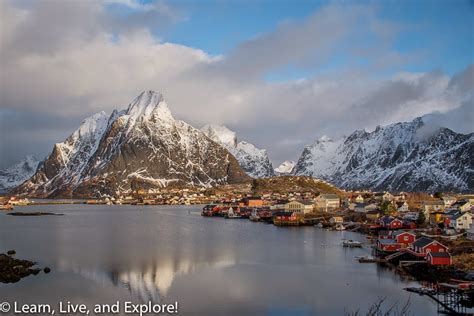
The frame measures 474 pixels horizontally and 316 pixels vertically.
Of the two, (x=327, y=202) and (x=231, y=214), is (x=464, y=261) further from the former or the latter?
(x=231, y=214)

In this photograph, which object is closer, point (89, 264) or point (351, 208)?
point (89, 264)

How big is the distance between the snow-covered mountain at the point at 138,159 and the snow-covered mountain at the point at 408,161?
132 feet

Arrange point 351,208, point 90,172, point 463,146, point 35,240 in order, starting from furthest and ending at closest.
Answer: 1. point 90,172
2. point 463,146
3. point 351,208
4. point 35,240

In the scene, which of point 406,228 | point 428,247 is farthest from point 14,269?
point 406,228

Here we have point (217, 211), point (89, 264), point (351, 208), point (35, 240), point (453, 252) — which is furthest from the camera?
point (217, 211)

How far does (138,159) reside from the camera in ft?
474

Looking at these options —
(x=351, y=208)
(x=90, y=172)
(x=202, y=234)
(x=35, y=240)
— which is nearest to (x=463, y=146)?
(x=351, y=208)

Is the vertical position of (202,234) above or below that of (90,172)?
below

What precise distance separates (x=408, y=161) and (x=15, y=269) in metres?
139

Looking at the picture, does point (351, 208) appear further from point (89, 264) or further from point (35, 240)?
point (89, 264)

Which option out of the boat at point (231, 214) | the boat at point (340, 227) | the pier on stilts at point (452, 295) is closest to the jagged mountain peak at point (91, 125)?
the boat at point (231, 214)

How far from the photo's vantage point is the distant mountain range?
131625 mm

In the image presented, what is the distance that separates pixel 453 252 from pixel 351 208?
32.7 metres

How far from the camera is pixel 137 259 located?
26.8 meters
